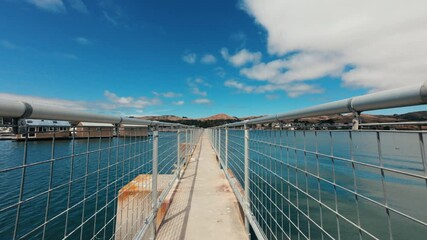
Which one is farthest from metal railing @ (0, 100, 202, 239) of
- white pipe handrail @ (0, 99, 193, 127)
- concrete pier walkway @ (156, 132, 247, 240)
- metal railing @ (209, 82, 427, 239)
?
metal railing @ (209, 82, 427, 239)

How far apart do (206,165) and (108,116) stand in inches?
198

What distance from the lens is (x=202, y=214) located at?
119 inches

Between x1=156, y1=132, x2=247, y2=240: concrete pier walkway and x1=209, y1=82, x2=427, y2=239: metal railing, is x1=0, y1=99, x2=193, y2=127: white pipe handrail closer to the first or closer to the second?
x1=209, y1=82, x2=427, y2=239: metal railing

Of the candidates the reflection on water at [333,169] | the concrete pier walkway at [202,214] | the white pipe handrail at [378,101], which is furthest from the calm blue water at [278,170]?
the concrete pier walkway at [202,214]

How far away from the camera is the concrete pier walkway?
2533mm

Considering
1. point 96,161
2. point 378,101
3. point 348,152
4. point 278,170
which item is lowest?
point 278,170

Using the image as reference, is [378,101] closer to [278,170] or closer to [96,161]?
[278,170]

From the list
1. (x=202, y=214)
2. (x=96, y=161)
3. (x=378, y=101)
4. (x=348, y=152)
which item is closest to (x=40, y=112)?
(x=378, y=101)

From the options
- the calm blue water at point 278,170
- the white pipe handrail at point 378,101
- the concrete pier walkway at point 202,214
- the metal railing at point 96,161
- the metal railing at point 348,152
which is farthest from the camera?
the concrete pier walkway at point 202,214

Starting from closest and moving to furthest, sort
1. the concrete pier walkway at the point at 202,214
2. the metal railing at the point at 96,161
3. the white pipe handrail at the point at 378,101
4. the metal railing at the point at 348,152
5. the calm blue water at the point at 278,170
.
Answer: the white pipe handrail at the point at 378,101
the metal railing at the point at 348,152
the metal railing at the point at 96,161
the calm blue water at the point at 278,170
the concrete pier walkway at the point at 202,214

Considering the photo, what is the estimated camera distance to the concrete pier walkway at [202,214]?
99.7 inches

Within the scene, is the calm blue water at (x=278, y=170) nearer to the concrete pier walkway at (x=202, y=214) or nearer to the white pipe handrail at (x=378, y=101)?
the white pipe handrail at (x=378, y=101)

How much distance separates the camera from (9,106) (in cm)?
73

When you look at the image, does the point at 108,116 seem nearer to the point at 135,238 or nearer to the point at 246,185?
the point at 135,238
